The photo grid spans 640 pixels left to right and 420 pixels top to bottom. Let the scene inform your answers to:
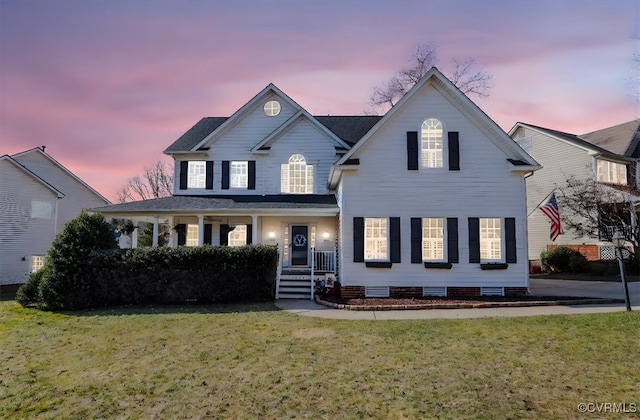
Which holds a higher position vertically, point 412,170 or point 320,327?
point 412,170

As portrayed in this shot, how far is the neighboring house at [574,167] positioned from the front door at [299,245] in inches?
689

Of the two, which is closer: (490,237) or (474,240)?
(474,240)

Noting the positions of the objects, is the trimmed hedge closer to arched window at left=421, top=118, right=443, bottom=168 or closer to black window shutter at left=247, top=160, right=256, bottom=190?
black window shutter at left=247, top=160, right=256, bottom=190

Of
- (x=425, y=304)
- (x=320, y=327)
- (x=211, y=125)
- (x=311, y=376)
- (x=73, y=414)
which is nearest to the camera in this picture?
(x=73, y=414)

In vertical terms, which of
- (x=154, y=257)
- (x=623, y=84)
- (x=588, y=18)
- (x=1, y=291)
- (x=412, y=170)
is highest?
(x=623, y=84)

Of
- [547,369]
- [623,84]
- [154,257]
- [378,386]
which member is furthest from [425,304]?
[623,84]

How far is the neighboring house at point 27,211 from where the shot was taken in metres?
19.1

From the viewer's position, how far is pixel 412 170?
42.9 ft

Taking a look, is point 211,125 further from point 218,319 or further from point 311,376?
point 311,376

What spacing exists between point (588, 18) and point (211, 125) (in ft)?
55.2

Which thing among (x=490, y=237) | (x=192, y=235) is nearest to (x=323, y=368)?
(x=490, y=237)

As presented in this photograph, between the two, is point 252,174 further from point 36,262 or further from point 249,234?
point 36,262

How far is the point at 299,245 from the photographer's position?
1662 centimetres

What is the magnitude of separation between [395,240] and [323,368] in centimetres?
754
